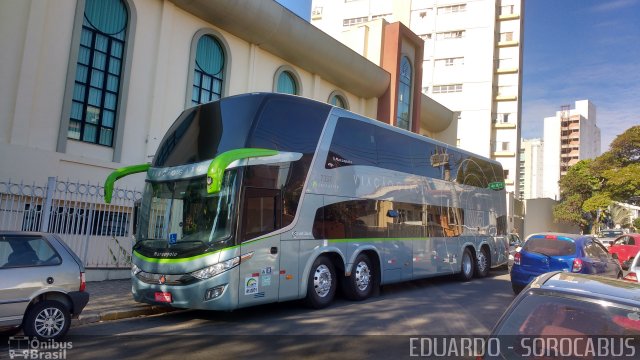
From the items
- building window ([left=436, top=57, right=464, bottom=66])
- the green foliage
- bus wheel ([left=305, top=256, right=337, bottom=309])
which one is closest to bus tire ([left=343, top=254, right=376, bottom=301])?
bus wheel ([left=305, top=256, right=337, bottom=309])

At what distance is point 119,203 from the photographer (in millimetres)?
12984

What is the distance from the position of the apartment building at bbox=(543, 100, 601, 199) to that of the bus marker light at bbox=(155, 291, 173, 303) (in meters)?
117

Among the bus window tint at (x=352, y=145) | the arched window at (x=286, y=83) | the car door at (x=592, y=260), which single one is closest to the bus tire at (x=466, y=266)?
the car door at (x=592, y=260)

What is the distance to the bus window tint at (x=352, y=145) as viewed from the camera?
10203 mm

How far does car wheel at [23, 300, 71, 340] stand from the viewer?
628 cm

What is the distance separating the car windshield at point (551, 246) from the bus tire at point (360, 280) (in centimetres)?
377

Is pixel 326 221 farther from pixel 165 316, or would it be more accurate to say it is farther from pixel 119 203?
pixel 119 203

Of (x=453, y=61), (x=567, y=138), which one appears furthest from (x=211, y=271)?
(x=567, y=138)

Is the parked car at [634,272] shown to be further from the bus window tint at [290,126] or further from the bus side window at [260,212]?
the bus side window at [260,212]

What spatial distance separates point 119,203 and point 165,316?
532cm

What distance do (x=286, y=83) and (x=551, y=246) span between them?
12.8 m

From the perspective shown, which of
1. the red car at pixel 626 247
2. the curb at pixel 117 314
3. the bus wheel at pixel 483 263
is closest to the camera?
the curb at pixel 117 314

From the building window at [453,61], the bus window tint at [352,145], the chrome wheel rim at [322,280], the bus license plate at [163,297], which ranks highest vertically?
the building window at [453,61]

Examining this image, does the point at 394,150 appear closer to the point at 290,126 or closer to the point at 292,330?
the point at 290,126
